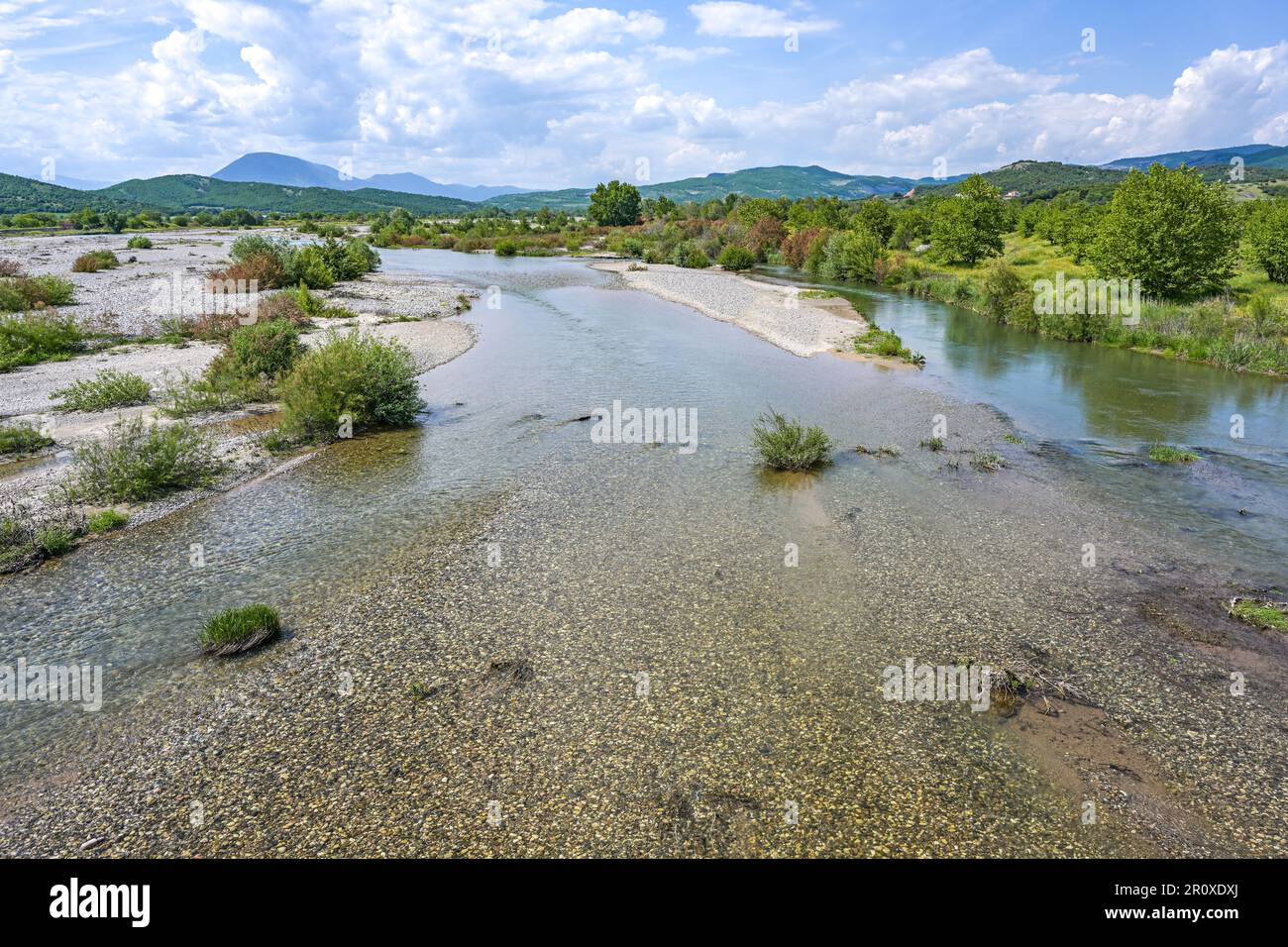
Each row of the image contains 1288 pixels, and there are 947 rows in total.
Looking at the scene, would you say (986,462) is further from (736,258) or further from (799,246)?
(799,246)

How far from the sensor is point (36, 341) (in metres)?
28.0

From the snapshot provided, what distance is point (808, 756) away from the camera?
870 cm

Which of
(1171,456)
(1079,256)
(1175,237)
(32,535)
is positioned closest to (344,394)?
(32,535)

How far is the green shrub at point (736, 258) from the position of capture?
259 feet

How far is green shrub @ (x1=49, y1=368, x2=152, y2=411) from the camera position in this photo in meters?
21.7

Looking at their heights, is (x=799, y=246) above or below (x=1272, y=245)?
above

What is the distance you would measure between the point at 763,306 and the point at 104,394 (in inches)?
1590

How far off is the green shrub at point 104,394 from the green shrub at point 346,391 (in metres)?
5.00

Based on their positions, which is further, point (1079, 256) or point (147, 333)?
point (1079, 256)

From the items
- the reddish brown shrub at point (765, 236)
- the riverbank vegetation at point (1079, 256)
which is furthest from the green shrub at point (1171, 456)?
the reddish brown shrub at point (765, 236)

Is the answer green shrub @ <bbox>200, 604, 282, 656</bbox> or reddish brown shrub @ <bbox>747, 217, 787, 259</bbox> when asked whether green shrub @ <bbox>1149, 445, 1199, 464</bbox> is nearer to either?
green shrub @ <bbox>200, 604, 282, 656</bbox>

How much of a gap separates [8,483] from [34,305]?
27260 mm

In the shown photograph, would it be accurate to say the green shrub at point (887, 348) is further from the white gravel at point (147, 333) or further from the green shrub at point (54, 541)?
the green shrub at point (54, 541)
